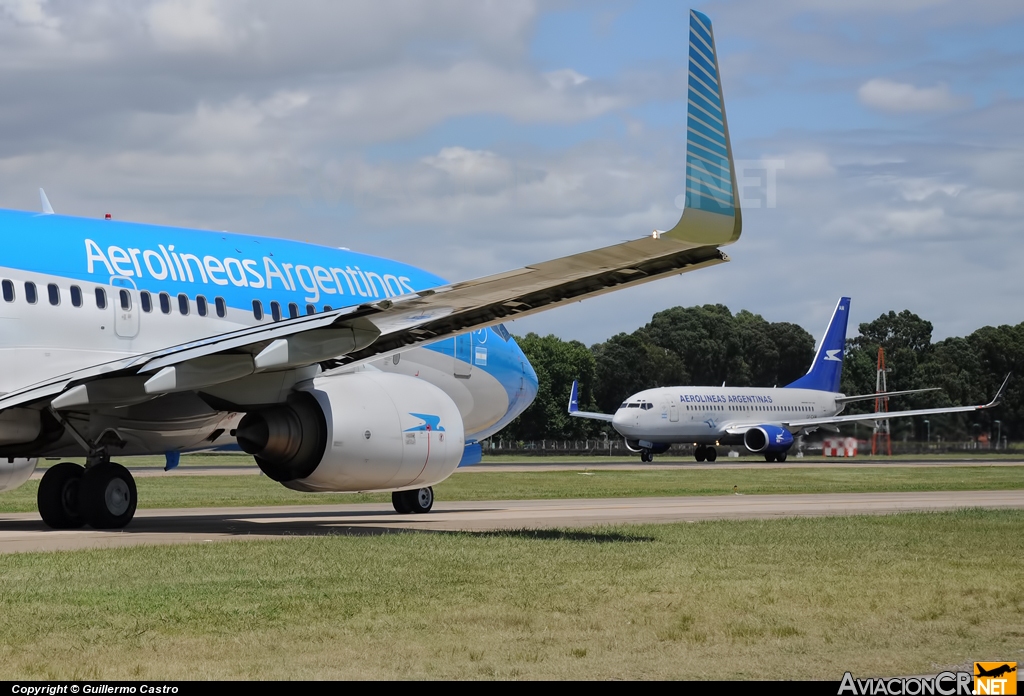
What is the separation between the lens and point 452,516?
21188 mm

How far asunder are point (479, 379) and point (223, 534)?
5758 millimetres

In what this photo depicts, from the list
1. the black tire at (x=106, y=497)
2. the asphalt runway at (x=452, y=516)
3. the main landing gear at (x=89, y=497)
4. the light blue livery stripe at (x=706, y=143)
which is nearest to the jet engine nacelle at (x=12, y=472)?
the asphalt runway at (x=452, y=516)

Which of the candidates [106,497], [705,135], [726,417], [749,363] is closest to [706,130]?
[705,135]

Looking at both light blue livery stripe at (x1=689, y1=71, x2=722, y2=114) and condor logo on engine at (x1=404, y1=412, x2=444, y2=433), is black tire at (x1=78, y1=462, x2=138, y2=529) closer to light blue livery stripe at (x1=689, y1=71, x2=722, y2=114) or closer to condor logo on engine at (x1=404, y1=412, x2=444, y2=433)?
condor logo on engine at (x1=404, y1=412, x2=444, y2=433)

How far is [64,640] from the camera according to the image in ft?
26.3

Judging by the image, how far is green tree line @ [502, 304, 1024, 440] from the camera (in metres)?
103

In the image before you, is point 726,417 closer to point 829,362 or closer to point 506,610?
point 829,362

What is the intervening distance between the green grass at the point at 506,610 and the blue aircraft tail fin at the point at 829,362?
6809cm

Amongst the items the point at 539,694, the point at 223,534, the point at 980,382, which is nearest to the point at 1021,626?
the point at 539,694

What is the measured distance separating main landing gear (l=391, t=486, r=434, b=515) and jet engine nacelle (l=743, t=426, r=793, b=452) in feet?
168

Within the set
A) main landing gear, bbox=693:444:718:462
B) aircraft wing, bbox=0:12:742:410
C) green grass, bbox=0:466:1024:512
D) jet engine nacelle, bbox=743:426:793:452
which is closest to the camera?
aircraft wing, bbox=0:12:742:410

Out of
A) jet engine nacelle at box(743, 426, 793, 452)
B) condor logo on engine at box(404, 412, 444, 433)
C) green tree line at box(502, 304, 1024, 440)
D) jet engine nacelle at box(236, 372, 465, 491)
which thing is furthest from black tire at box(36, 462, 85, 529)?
green tree line at box(502, 304, 1024, 440)

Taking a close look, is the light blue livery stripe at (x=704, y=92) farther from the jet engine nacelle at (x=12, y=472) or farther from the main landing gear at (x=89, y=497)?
the jet engine nacelle at (x=12, y=472)

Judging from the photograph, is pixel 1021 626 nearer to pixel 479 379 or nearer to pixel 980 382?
pixel 479 379
